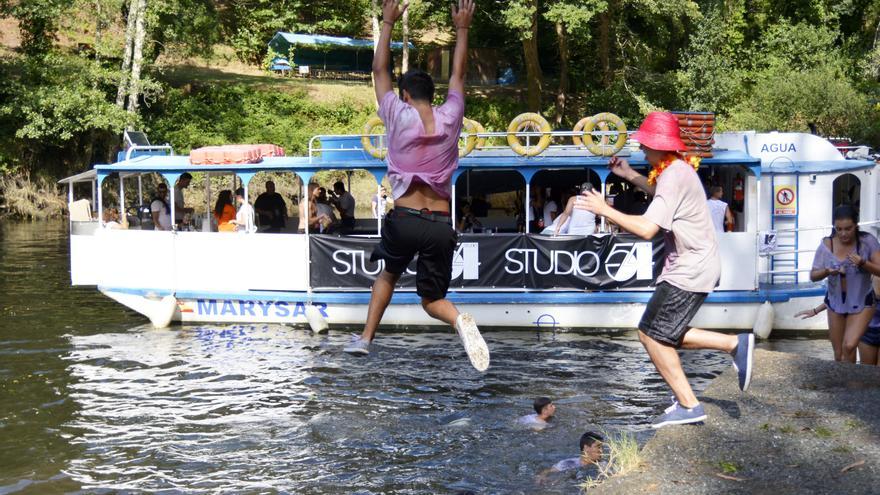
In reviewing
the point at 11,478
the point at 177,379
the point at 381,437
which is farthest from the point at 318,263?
the point at 11,478

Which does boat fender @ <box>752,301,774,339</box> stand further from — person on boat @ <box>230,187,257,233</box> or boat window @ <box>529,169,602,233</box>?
person on boat @ <box>230,187,257,233</box>

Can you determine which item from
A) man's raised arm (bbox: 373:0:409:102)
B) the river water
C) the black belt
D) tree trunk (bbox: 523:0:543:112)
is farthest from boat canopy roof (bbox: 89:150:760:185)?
tree trunk (bbox: 523:0:543:112)

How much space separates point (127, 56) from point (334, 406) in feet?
104

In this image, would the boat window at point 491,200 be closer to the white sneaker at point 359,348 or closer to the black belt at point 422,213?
the white sneaker at point 359,348

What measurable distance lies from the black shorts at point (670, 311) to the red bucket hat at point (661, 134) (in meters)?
1.03

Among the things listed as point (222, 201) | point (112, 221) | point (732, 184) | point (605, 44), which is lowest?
point (112, 221)

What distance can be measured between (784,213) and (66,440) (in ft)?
41.8

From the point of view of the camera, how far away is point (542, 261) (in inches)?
725

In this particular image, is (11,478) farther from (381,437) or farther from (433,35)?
(433,35)

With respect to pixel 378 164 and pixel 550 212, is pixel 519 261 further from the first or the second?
pixel 378 164

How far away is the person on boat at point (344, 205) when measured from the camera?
21.5m

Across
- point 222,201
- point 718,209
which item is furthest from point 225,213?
Result: point 718,209

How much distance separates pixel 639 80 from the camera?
47125 millimetres

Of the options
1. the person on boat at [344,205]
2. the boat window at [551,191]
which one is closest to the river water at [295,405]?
the boat window at [551,191]
